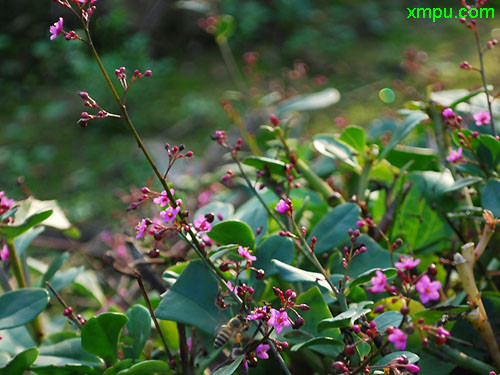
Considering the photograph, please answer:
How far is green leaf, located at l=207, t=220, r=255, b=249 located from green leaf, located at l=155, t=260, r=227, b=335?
2.0 inches

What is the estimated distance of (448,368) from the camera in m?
0.87

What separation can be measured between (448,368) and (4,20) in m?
5.13

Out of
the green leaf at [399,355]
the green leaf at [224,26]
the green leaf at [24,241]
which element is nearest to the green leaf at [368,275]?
the green leaf at [399,355]

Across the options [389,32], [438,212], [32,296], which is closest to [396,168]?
[438,212]

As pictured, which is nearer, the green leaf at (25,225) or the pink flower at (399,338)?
the pink flower at (399,338)

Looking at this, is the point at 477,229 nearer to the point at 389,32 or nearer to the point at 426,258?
the point at 426,258

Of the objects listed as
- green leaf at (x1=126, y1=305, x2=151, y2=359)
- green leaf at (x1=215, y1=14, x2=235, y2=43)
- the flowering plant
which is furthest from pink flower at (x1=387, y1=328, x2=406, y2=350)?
green leaf at (x1=215, y1=14, x2=235, y2=43)

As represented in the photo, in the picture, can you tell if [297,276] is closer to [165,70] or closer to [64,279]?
[64,279]

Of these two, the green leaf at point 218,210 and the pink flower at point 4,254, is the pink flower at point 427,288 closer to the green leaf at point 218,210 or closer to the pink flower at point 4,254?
the green leaf at point 218,210

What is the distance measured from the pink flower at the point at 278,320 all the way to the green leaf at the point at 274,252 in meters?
0.19

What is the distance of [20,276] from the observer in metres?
1.09

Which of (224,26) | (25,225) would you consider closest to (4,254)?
(25,225)

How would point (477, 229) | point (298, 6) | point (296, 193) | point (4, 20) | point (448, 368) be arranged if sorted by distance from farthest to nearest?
point (298, 6)
point (4, 20)
point (296, 193)
point (477, 229)
point (448, 368)

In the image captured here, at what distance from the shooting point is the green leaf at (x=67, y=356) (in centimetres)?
91
